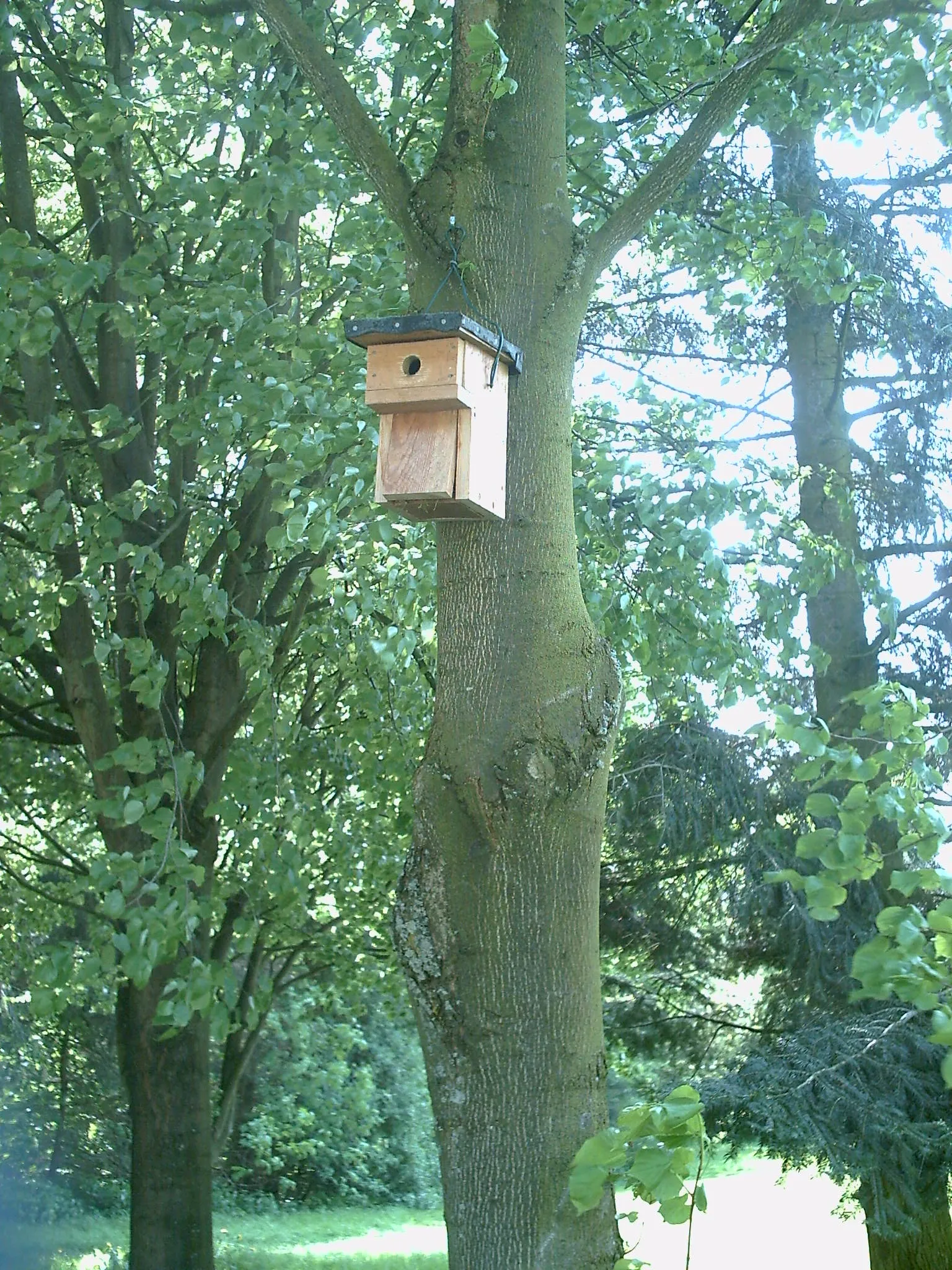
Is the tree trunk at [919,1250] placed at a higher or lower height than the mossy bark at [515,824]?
lower

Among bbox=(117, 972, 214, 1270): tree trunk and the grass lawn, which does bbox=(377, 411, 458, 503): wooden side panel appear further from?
the grass lawn

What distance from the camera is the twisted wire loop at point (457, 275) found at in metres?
3.54

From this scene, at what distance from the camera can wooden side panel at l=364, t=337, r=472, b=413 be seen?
3.38m

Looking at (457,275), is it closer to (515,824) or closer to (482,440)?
(482,440)

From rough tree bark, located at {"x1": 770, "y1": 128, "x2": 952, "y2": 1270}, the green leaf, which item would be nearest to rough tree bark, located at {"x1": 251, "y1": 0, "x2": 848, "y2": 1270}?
the green leaf

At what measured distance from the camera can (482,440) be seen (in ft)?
11.3

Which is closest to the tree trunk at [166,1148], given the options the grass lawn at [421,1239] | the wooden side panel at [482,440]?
the grass lawn at [421,1239]

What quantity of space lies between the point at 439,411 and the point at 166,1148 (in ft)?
15.8

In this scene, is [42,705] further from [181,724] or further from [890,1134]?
[890,1134]

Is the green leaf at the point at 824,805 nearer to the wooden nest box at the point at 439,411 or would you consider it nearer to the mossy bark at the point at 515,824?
the mossy bark at the point at 515,824

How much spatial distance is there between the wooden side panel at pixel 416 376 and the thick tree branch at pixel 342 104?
51cm

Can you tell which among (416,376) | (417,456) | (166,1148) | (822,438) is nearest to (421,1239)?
(166,1148)

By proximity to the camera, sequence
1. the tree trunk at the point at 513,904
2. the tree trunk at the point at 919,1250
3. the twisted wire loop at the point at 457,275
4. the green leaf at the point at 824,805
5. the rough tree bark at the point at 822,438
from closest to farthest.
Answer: the green leaf at the point at 824,805 < the tree trunk at the point at 513,904 < the twisted wire loop at the point at 457,275 < the tree trunk at the point at 919,1250 < the rough tree bark at the point at 822,438

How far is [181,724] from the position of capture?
7.07 metres
